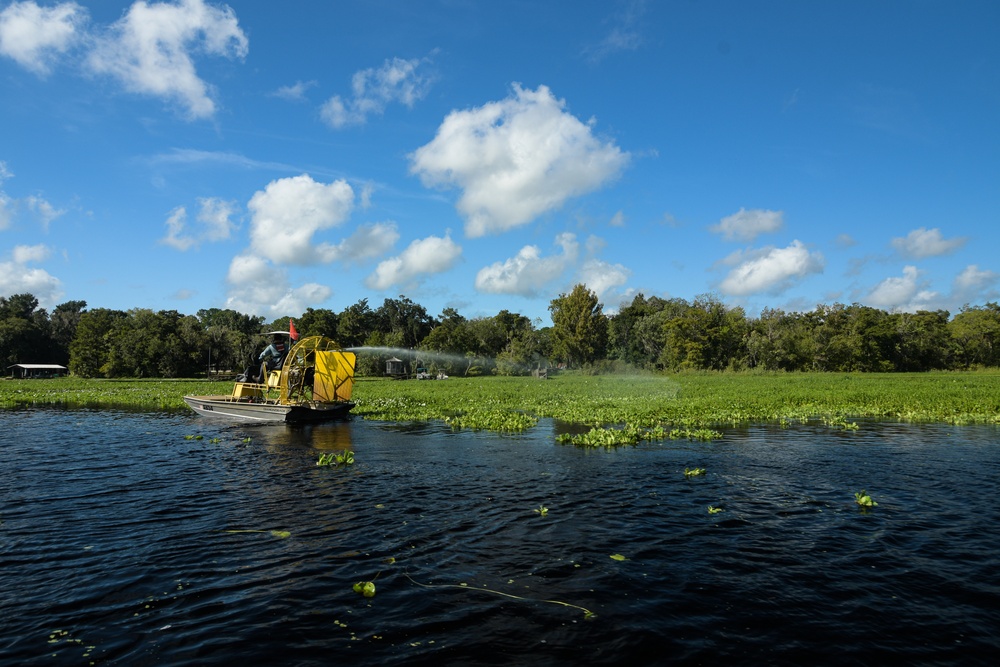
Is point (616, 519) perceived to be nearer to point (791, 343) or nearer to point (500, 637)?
point (500, 637)

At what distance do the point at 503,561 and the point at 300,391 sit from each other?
74.9ft

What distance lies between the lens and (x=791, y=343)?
98.1 metres

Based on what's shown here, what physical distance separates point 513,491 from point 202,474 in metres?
9.64

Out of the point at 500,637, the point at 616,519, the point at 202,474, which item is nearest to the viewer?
the point at 500,637

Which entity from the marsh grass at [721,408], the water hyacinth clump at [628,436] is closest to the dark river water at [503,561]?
the water hyacinth clump at [628,436]

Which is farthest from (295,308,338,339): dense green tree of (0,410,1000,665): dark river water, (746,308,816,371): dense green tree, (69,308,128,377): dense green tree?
(0,410,1000,665): dark river water

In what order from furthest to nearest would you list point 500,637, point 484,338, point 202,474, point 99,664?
point 484,338 → point 202,474 → point 500,637 → point 99,664

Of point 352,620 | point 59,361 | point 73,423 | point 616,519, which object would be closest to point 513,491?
point 616,519

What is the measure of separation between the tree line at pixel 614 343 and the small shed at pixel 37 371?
11.6ft

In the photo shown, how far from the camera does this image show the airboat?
2900 cm

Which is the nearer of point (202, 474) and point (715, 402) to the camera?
point (202, 474)

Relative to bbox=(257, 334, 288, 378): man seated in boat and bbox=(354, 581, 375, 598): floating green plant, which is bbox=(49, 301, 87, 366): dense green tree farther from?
bbox=(354, 581, 375, 598): floating green plant

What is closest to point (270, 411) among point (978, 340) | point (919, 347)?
point (919, 347)

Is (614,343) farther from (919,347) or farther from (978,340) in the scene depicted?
(978,340)
